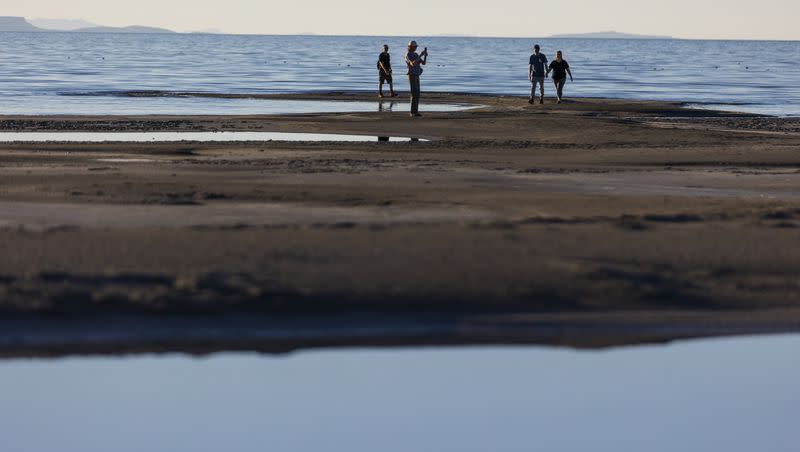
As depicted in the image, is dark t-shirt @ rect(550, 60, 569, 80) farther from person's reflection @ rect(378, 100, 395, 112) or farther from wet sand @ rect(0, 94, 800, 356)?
wet sand @ rect(0, 94, 800, 356)

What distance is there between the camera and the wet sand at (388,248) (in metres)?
8.28

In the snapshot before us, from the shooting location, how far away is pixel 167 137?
70.1 feet

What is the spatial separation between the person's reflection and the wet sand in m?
12.3

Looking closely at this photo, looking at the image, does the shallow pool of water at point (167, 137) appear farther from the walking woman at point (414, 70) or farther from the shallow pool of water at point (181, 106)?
the shallow pool of water at point (181, 106)

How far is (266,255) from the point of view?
385 inches

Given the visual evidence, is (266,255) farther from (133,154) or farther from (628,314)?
(133,154)

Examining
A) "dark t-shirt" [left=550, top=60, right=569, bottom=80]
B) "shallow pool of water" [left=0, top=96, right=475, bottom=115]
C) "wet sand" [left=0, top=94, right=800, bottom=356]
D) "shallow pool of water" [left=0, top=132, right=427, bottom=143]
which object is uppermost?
"dark t-shirt" [left=550, top=60, right=569, bottom=80]

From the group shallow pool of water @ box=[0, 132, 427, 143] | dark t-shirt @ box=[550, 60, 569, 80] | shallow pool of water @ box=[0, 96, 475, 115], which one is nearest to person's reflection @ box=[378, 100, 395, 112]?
shallow pool of water @ box=[0, 96, 475, 115]

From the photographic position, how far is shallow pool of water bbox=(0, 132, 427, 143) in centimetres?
2072

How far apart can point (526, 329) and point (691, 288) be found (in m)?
1.55

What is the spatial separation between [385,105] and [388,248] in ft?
73.3

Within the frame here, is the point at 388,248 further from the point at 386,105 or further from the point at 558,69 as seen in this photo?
the point at 558,69

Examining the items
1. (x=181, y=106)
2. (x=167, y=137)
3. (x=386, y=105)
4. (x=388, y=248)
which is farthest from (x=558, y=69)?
(x=388, y=248)

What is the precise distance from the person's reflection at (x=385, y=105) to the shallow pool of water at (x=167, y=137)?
7.69m
